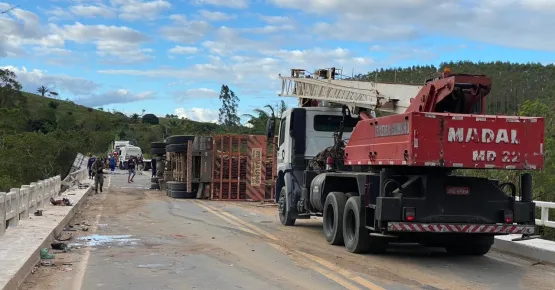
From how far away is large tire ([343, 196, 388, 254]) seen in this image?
1017cm

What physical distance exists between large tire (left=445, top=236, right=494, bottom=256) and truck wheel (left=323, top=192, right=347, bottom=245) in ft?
7.09

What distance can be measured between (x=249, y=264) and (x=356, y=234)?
85.3 inches

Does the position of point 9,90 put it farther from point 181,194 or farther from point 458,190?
point 458,190

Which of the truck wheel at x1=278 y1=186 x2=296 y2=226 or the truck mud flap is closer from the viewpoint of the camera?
the truck mud flap

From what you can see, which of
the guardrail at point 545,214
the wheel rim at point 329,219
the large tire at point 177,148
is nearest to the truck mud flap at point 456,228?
the guardrail at point 545,214

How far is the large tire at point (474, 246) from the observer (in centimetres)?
1058

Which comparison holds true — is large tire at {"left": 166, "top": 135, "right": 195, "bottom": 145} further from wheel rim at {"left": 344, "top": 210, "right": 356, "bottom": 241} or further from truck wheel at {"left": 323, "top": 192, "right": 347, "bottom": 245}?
wheel rim at {"left": 344, "top": 210, "right": 356, "bottom": 241}

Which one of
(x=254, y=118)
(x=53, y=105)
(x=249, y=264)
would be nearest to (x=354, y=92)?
(x=249, y=264)

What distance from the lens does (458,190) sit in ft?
31.3

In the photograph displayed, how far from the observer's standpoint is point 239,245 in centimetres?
1123

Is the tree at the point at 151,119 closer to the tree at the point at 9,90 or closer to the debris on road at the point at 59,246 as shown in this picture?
the tree at the point at 9,90

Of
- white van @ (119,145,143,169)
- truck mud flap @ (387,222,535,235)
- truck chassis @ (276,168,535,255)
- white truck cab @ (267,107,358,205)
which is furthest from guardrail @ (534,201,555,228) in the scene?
white van @ (119,145,143,169)

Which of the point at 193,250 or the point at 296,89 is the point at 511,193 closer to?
the point at 193,250

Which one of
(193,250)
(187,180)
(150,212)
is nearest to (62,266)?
(193,250)
